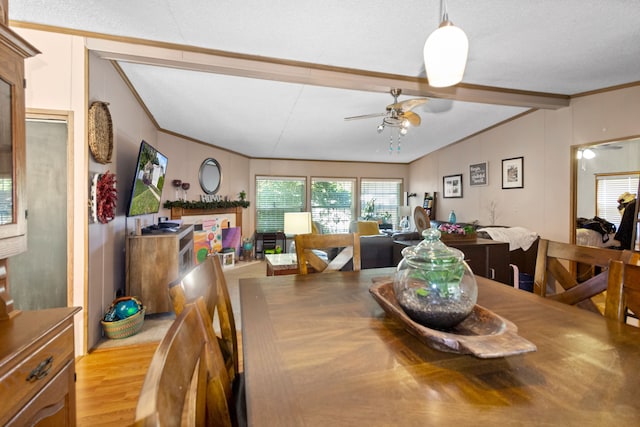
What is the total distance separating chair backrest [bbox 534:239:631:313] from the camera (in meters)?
1.34

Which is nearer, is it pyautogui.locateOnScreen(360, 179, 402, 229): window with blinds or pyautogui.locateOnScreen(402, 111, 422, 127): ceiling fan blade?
pyautogui.locateOnScreen(402, 111, 422, 127): ceiling fan blade

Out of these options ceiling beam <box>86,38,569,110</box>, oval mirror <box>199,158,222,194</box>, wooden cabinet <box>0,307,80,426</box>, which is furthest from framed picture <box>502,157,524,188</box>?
wooden cabinet <box>0,307,80,426</box>

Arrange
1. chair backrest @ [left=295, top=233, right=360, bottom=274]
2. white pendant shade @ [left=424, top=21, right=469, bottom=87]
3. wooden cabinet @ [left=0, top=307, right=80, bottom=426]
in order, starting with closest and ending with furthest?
1. wooden cabinet @ [left=0, top=307, right=80, bottom=426]
2. white pendant shade @ [left=424, top=21, right=469, bottom=87]
3. chair backrest @ [left=295, top=233, right=360, bottom=274]

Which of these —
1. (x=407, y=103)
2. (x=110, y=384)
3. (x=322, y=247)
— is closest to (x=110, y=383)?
(x=110, y=384)

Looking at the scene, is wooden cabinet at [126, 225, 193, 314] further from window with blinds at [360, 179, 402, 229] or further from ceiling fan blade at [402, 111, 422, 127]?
window with blinds at [360, 179, 402, 229]

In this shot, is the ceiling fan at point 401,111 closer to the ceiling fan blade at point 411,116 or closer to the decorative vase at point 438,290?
the ceiling fan blade at point 411,116

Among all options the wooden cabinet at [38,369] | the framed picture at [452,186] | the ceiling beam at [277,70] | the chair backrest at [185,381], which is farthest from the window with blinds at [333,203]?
the chair backrest at [185,381]

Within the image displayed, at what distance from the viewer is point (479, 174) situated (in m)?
5.80

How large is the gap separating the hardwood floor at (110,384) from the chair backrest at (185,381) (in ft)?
3.86

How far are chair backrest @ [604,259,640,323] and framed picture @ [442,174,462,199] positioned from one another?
544cm

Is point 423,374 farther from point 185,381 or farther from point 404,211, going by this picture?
point 404,211

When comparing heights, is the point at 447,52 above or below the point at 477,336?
above

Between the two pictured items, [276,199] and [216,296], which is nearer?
[216,296]

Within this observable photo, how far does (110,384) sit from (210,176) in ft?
14.0
